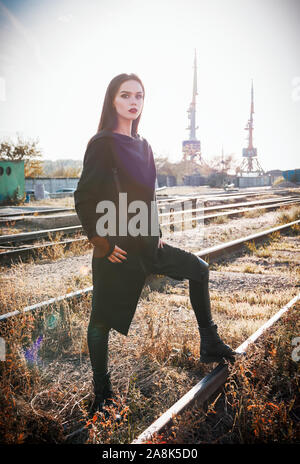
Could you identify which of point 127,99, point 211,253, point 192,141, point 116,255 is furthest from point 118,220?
point 192,141

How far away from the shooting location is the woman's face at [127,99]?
2.13 meters

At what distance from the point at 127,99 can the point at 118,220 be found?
79cm

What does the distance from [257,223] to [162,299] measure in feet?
27.9

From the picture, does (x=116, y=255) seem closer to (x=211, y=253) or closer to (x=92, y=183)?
(x=92, y=183)

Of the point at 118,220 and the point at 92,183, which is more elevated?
the point at 92,183

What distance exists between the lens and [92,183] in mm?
1920

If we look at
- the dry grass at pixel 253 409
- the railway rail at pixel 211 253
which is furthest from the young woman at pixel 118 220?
the railway rail at pixel 211 253

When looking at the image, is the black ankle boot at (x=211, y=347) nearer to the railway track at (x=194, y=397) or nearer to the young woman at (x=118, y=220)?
the railway track at (x=194, y=397)

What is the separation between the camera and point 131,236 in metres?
2.08

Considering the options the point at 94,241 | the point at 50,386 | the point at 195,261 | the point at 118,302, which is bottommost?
the point at 50,386

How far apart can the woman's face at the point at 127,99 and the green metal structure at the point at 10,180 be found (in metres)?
18.6

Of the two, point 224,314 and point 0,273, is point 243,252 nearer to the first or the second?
point 224,314

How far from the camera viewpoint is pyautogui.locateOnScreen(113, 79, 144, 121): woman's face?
213cm
